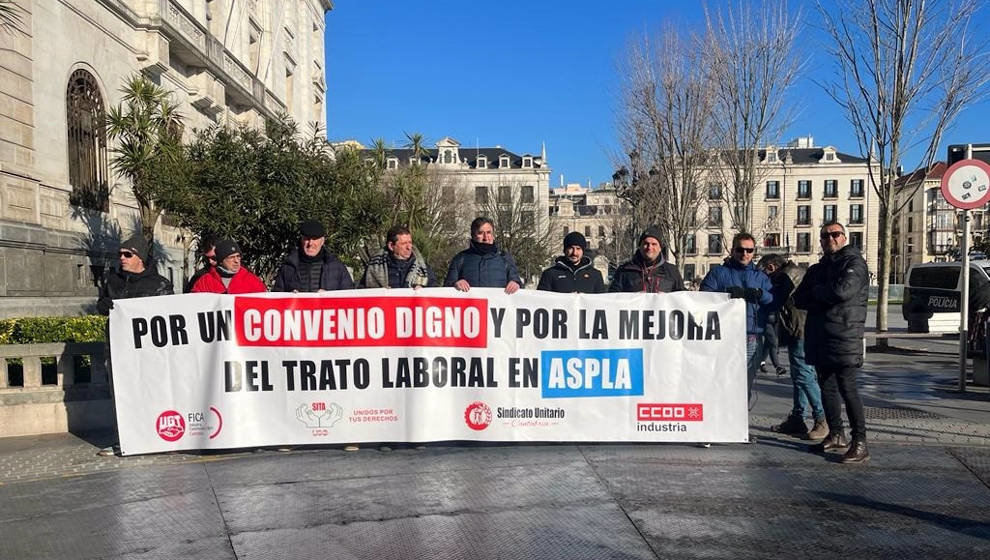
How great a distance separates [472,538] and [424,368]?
2.21m

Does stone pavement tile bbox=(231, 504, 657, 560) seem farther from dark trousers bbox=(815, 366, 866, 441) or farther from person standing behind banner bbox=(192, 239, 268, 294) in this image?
person standing behind banner bbox=(192, 239, 268, 294)

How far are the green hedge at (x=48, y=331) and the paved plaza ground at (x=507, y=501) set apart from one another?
1729mm

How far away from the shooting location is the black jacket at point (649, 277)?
22.4ft

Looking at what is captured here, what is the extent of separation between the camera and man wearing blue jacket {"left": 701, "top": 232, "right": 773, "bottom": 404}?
22.1 ft

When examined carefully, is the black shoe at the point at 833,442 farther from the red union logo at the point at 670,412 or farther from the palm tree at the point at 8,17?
the palm tree at the point at 8,17

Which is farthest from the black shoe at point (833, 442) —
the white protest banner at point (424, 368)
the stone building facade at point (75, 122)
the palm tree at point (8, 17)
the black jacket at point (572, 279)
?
the stone building facade at point (75, 122)

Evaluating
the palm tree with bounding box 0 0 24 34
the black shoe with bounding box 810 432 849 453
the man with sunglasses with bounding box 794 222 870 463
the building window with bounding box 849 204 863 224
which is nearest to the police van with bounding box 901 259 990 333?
the black shoe with bounding box 810 432 849 453

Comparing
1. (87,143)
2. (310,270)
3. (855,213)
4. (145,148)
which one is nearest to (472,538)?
(310,270)

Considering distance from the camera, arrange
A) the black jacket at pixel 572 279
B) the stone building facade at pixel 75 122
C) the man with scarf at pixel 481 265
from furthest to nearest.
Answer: the stone building facade at pixel 75 122 → the black jacket at pixel 572 279 → the man with scarf at pixel 481 265

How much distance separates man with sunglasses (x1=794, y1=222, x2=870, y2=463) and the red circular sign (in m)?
3.75

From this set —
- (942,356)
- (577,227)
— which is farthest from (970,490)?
(577,227)

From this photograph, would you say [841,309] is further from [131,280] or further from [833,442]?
[131,280]

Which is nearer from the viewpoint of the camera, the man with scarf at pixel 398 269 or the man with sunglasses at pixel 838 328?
the man with sunglasses at pixel 838 328

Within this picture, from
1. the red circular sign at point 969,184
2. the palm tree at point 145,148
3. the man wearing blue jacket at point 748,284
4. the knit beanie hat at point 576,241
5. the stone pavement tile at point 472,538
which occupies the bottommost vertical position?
the stone pavement tile at point 472,538
